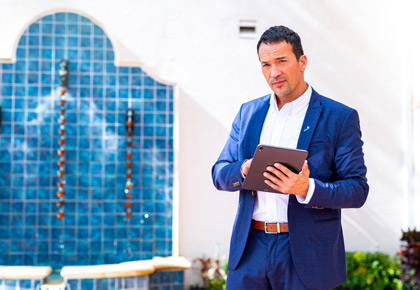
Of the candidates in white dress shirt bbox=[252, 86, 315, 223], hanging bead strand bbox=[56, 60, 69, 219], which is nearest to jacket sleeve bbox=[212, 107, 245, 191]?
white dress shirt bbox=[252, 86, 315, 223]

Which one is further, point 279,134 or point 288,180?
point 279,134

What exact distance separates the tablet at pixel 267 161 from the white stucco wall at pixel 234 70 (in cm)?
323

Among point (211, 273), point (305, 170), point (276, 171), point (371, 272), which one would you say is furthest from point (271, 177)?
point (371, 272)

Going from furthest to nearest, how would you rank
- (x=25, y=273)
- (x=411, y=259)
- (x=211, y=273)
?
(x=211, y=273) < (x=411, y=259) < (x=25, y=273)

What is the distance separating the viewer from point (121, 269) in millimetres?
4781

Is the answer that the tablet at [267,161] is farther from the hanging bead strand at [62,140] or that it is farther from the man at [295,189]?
the hanging bead strand at [62,140]

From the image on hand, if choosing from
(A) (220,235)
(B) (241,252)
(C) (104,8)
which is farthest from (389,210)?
(B) (241,252)

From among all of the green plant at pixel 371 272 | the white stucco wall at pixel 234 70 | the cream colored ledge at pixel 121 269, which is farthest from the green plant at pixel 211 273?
Result: the green plant at pixel 371 272

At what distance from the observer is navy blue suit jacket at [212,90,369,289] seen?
217 cm

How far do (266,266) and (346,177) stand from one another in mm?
467

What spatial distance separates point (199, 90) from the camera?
5.43m

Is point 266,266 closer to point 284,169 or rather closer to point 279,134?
point 284,169

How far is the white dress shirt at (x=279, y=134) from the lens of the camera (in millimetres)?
2264

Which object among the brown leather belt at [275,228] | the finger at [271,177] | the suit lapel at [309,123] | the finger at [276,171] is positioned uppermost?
the suit lapel at [309,123]
